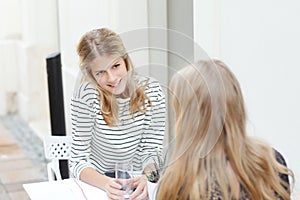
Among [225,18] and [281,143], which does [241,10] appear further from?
[281,143]

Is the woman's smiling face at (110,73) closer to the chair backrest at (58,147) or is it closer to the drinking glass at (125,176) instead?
the drinking glass at (125,176)

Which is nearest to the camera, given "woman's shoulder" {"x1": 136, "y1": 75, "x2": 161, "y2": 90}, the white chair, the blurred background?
"woman's shoulder" {"x1": 136, "y1": 75, "x2": 161, "y2": 90}

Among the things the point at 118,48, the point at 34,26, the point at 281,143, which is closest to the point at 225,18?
the point at 281,143

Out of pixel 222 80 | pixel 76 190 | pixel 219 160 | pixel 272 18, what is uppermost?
pixel 272 18

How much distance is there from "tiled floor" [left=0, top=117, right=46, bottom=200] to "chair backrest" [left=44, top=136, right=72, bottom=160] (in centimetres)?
105

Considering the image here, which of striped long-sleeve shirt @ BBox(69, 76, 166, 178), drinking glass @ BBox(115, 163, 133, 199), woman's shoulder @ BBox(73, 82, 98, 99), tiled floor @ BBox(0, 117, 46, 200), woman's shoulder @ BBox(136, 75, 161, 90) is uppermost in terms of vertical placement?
woman's shoulder @ BBox(136, 75, 161, 90)

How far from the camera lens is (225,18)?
227 centimetres

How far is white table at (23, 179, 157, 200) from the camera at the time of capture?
5.84ft

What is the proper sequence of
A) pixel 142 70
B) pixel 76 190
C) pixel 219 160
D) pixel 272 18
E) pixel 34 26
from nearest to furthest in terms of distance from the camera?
1. pixel 219 160
2. pixel 142 70
3. pixel 76 190
4. pixel 272 18
5. pixel 34 26

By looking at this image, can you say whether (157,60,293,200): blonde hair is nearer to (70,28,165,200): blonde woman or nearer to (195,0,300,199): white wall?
(70,28,165,200): blonde woman

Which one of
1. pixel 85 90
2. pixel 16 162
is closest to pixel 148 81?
pixel 85 90

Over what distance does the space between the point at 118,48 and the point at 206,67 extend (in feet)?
1.24

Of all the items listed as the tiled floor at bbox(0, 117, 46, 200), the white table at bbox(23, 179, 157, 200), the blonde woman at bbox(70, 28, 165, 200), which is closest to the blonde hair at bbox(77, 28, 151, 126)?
the blonde woman at bbox(70, 28, 165, 200)

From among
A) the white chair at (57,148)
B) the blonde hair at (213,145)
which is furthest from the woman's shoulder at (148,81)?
the white chair at (57,148)
